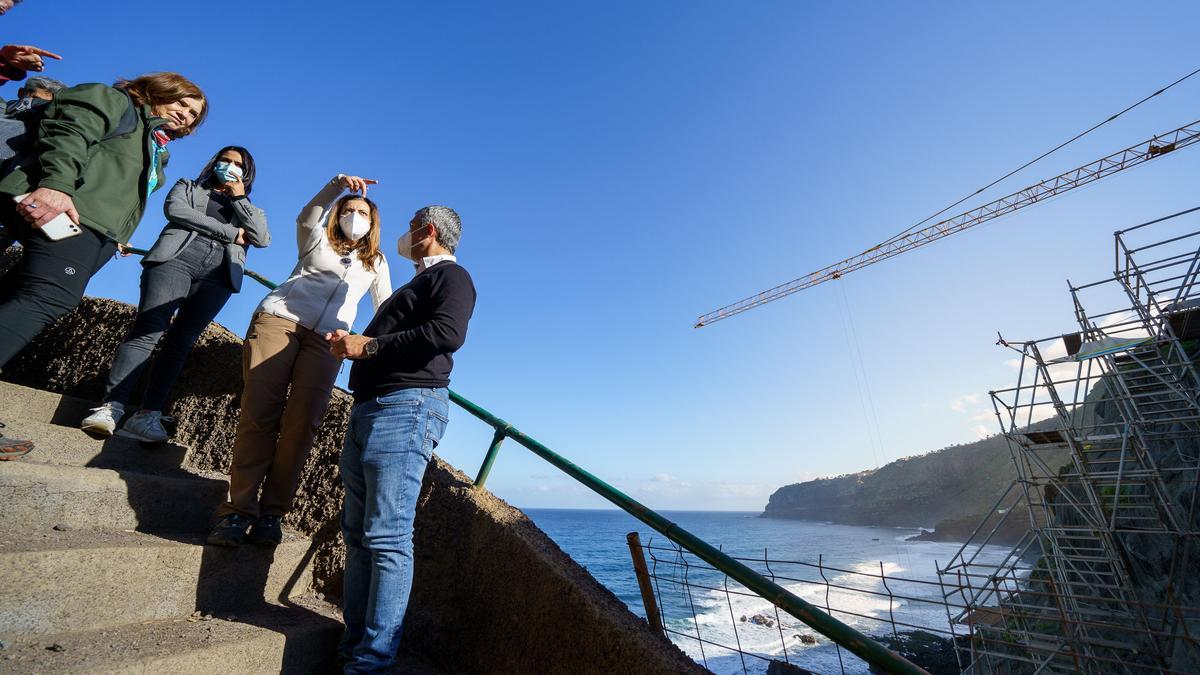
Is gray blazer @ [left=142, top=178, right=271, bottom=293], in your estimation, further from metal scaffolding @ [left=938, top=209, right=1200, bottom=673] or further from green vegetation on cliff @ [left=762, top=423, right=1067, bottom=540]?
green vegetation on cliff @ [left=762, top=423, right=1067, bottom=540]

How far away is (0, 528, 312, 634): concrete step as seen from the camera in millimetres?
1305

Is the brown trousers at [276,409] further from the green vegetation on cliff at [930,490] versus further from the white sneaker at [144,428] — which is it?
the green vegetation on cliff at [930,490]

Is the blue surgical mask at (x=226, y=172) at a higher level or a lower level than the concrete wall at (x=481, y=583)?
higher

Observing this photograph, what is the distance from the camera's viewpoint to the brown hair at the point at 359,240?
91.0 inches

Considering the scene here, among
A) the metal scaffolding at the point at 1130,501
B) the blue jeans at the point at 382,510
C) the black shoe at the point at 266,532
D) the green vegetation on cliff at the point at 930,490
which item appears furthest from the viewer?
the green vegetation on cliff at the point at 930,490

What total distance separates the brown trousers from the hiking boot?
0.78m

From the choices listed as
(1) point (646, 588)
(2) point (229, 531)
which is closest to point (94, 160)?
(2) point (229, 531)

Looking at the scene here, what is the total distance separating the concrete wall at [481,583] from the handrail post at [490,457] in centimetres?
9

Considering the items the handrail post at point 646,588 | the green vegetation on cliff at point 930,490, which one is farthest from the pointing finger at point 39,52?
the green vegetation on cliff at point 930,490

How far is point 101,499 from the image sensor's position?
1.83 metres

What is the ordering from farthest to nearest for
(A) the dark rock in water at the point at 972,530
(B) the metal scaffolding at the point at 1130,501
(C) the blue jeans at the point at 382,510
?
(A) the dark rock in water at the point at 972,530 < (B) the metal scaffolding at the point at 1130,501 < (C) the blue jeans at the point at 382,510

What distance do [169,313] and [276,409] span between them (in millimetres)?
1044

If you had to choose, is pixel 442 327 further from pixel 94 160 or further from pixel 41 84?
pixel 41 84

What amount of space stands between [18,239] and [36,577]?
144 centimetres
